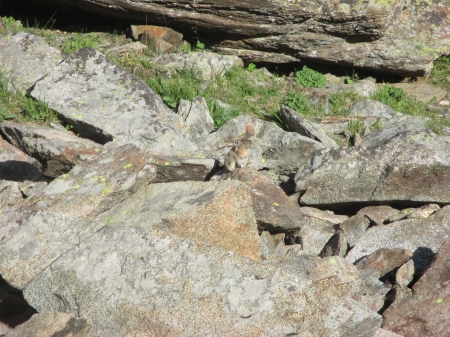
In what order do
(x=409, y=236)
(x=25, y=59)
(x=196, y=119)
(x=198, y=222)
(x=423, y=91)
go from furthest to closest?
(x=423, y=91), (x=25, y=59), (x=196, y=119), (x=409, y=236), (x=198, y=222)

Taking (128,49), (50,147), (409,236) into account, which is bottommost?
(409,236)

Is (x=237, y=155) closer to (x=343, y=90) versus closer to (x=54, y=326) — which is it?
(x=54, y=326)

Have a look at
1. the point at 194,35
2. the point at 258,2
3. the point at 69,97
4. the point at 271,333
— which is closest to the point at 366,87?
the point at 258,2

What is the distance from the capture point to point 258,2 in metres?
9.20

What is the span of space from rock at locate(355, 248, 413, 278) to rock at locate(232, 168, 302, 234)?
0.95 meters

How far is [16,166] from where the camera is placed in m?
7.20

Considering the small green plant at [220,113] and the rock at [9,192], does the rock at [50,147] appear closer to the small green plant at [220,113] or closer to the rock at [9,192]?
the rock at [9,192]

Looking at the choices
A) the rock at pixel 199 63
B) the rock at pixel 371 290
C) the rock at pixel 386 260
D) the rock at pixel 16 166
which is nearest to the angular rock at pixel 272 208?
the rock at pixel 386 260

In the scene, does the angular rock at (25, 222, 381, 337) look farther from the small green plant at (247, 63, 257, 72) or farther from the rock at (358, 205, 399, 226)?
the small green plant at (247, 63, 257, 72)

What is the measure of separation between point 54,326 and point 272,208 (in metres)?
2.76

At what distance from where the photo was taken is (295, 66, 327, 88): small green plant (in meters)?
10.2

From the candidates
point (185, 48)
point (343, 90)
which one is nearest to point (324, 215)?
point (343, 90)

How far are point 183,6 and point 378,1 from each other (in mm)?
3209

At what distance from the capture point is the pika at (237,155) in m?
6.95
